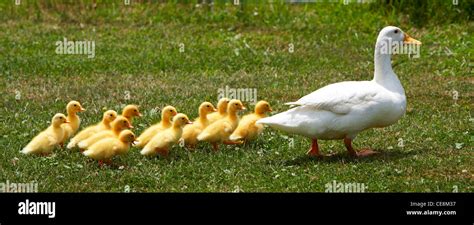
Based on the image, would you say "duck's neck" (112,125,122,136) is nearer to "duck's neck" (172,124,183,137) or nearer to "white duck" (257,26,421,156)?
"duck's neck" (172,124,183,137)

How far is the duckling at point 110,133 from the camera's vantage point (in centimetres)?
1034

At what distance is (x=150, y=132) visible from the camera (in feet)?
35.3

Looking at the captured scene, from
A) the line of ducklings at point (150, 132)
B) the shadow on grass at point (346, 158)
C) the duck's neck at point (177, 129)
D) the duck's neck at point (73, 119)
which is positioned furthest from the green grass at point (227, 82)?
the duck's neck at point (73, 119)

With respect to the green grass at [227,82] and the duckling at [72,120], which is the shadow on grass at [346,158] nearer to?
the green grass at [227,82]

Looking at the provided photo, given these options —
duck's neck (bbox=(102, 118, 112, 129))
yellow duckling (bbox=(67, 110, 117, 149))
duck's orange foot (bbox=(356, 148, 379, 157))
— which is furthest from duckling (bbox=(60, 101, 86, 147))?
duck's orange foot (bbox=(356, 148, 379, 157))

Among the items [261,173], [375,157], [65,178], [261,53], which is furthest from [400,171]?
[261,53]

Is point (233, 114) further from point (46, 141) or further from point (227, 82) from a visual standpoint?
point (227, 82)

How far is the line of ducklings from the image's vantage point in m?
10.2

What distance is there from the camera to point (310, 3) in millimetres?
18953

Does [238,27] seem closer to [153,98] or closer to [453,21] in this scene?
[453,21]

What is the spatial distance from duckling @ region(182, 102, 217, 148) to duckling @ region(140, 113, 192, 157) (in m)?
0.30

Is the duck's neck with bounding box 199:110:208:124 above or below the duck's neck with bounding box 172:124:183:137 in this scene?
above

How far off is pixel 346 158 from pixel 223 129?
124 centimetres

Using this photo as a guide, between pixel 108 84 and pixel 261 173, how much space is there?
473 centimetres
